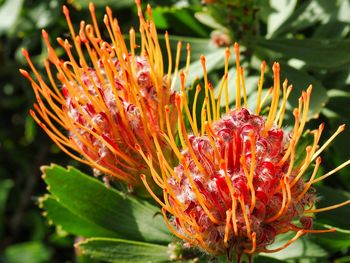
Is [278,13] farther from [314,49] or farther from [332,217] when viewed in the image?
[332,217]

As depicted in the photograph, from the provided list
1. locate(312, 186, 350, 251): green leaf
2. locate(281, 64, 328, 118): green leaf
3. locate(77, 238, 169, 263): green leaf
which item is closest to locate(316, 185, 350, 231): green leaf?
locate(312, 186, 350, 251): green leaf

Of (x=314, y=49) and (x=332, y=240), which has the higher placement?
(x=314, y=49)

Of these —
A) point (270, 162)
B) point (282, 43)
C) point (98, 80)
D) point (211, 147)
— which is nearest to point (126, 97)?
point (98, 80)

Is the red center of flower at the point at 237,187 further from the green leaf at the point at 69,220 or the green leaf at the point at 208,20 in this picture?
the green leaf at the point at 208,20

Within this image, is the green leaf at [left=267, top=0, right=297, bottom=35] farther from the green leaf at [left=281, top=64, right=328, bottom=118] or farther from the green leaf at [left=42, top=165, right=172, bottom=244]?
the green leaf at [left=42, top=165, right=172, bottom=244]

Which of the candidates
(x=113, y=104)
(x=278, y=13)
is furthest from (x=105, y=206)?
(x=278, y=13)

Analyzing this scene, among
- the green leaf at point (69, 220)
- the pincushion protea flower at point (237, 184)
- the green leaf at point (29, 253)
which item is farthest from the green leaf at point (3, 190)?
the pincushion protea flower at point (237, 184)
